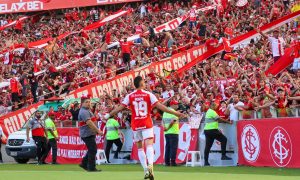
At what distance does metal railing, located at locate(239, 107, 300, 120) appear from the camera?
23605mm

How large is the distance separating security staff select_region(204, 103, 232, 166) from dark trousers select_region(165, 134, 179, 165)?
96 cm

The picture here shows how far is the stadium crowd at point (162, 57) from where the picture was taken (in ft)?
89.9

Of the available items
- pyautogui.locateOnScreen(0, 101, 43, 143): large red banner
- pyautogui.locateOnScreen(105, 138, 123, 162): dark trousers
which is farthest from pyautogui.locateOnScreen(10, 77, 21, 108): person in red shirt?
pyautogui.locateOnScreen(105, 138, 123, 162): dark trousers

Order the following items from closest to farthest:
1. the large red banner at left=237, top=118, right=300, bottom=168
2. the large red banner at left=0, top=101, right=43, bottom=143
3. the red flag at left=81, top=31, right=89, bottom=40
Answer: the large red banner at left=237, top=118, right=300, bottom=168, the large red banner at left=0, top=101, right=43, bottom=143, the red flag at left=81, top=31, right=89, bottom=40

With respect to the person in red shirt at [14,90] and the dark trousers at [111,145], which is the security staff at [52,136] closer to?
the dark trousers at [111,145]

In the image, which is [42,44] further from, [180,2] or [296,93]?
[296,93]

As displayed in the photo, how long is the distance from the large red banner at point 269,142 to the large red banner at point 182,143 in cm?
223

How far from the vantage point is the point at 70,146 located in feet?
110

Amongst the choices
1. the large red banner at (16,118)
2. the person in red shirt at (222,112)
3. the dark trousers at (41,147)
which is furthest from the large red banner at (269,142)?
the large red banner at (16,118)

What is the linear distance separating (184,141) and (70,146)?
21.0 ft

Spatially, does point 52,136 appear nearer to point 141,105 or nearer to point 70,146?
point 70,146

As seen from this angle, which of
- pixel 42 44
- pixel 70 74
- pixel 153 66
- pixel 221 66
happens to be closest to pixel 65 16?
Result: pixel 42 44

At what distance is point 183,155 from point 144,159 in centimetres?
875

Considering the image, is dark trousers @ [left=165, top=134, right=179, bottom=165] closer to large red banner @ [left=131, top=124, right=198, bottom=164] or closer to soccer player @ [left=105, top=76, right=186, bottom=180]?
large red banner @ [left=131, top=124, right=198, bottom=164]
